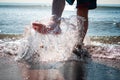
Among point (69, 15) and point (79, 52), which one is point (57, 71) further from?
point (69, 15)

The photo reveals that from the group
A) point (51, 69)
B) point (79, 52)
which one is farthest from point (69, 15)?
point (51, 69)

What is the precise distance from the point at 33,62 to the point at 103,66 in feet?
→ 3.19

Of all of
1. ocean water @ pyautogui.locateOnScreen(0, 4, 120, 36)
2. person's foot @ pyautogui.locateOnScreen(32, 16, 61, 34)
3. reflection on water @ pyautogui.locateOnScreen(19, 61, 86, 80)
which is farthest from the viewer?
ocean water @ pyautogui.locateOnScreen(0, 4, 120, 36)

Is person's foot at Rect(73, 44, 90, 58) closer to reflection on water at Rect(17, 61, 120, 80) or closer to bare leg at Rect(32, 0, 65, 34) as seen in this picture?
reflection on water at Rect(17, 61, 120, 80)

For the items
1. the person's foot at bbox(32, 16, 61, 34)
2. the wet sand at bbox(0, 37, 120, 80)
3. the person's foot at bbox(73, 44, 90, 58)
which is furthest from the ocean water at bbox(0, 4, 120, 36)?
the wet sand at bbox(0, 37, 120, 80)

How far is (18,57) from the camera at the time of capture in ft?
14.4

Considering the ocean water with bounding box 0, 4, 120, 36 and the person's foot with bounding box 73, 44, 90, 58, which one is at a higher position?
the person's foot with bounding box 73, 44, 90, 58

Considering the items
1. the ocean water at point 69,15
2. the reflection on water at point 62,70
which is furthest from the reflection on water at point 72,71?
the ocean water at point 69,15

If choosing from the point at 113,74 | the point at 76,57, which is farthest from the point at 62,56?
the point at 113,74

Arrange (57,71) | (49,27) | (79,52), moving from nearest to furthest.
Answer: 1. (57,71)
2. (49,27)
3. (79,52)

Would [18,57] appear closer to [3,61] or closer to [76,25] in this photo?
[3,61]

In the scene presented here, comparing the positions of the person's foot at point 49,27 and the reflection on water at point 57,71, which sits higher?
the person's foot at point 49,27

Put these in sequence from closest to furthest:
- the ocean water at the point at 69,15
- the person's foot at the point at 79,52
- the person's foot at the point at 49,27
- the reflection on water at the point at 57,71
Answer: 1. the reflection on water at the point at 57,71
2. the person's foot at the point at 49,27
3. the person's foot at the point at 79,52
4. the ocean water at the point at 69,15

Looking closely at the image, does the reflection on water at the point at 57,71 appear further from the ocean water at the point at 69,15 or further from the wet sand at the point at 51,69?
the ocean water at the point at 69,15
